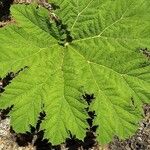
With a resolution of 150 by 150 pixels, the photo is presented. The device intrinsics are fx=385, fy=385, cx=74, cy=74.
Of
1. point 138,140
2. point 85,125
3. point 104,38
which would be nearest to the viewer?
point 85,125

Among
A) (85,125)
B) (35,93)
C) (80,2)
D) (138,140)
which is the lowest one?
(138,140)

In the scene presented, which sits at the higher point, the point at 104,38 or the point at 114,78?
the point at 104,38

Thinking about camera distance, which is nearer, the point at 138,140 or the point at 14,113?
the point at 14,113

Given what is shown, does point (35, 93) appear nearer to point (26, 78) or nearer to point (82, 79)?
point (26, 78)

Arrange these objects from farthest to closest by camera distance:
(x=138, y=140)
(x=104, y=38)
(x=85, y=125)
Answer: (x=138, y=140) → (x=104, y=38) → (x=85, y=125)

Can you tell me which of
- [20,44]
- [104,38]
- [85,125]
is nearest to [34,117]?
[85,125]

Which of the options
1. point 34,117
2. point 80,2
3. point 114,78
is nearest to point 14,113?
point 34,117
